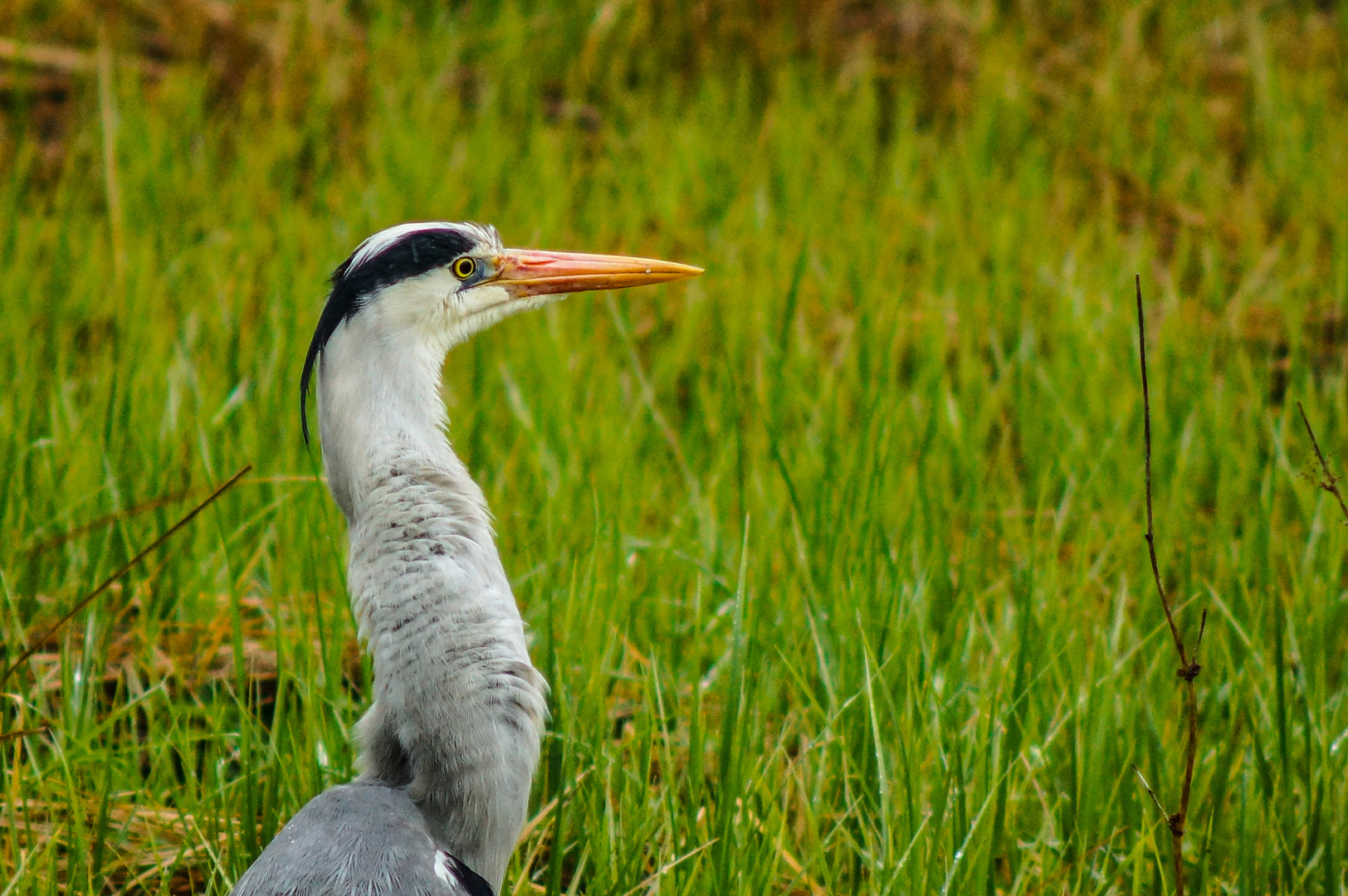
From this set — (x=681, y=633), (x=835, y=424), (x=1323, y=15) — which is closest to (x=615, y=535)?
(x=681, y=633)

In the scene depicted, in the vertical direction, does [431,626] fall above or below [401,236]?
below

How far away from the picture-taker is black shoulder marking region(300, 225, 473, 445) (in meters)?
2.08

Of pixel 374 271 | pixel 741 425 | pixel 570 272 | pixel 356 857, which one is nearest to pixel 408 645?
pixel 356 857

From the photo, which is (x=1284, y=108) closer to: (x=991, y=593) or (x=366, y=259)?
(x=991, y=593)

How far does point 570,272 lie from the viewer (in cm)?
237

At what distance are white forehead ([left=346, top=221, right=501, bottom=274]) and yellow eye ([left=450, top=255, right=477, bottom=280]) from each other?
0.13 ft

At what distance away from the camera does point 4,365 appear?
12.0 ft

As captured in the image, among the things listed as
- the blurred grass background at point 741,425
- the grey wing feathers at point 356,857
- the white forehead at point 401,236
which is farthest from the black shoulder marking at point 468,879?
the white forehead at point 401,236

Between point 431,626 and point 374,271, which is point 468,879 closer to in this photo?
point 431,626

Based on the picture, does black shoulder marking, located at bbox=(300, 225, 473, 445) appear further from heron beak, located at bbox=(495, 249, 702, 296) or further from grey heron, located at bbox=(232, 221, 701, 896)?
heron beak, located at bbox=(495, 249, 702, 296)

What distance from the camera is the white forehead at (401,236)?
6.91ft

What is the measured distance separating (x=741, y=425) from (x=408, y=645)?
196 centimetres

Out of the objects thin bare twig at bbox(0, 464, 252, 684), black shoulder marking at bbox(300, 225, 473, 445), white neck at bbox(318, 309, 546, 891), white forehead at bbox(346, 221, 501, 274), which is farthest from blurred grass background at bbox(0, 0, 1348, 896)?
white forehead at bbox(346, 221, 501, 274)

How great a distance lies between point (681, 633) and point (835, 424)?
78 cm
